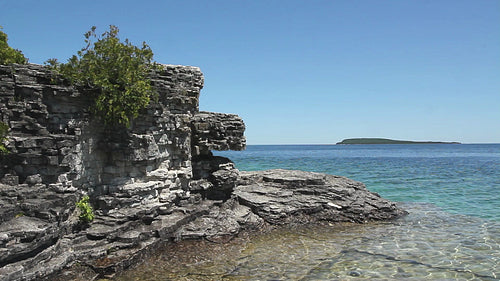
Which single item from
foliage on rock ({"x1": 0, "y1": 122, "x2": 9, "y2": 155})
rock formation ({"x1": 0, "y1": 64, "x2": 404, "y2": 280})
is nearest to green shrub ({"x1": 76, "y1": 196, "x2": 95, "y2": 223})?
rock formation ({"x1": 0, "y1": 64, "x2": 404, "y2": 280})

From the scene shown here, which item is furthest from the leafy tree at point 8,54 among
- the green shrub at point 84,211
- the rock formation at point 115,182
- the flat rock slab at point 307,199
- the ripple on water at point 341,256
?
the flat rock slab at point 307,199

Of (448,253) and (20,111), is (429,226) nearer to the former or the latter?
(448,253)

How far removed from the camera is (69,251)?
1045 cm

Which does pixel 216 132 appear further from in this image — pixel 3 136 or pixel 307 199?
pixel 3 136

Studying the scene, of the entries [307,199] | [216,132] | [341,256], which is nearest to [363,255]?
[341,256]

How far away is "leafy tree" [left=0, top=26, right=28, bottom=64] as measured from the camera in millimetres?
10766

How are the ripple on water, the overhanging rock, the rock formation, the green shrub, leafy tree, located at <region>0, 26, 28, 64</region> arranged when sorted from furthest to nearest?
the overhanging rock < the green shrub < the ripple on water < leafy tree, located at <region>0, 26, 28, 64</region> < the rock formation

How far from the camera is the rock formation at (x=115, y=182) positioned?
1002 centimetres

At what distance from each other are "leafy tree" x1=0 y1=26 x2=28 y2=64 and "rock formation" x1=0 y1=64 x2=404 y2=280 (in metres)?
0.60

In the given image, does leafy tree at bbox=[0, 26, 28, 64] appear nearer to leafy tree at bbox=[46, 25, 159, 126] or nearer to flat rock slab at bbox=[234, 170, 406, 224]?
leafy tree at bbox=[46, 25, 159, 126]

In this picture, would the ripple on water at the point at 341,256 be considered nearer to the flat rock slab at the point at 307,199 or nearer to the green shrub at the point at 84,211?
the flat rock slab at the point at 307,199

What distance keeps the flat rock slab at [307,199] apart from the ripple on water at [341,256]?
109 cm

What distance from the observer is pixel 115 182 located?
503 inches

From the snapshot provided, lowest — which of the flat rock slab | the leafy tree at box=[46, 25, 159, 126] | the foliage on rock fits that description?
the flat rock slab
